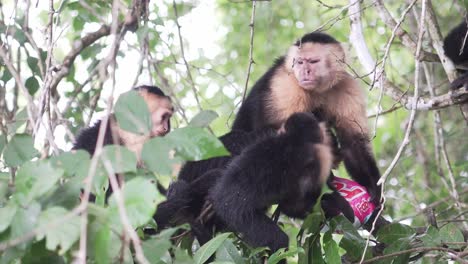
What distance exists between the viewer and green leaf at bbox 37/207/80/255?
5.64 feet

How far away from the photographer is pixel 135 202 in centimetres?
176

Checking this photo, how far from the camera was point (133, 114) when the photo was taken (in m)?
1.93

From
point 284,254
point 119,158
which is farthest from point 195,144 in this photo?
point 284,254

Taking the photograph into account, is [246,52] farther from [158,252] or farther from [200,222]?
[158,252]

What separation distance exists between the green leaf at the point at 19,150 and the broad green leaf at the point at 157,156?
49 cm

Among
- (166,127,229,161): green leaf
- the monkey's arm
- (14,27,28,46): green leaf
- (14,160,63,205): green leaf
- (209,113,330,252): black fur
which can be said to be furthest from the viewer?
the monkey's arm

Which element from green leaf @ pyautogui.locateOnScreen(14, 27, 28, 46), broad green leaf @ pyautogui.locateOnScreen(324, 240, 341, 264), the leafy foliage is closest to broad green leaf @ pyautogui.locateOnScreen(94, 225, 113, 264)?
the leafy foliage

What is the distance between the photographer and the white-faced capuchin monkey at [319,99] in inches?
160

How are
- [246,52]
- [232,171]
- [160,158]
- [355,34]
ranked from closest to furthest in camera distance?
[160,158] < [232,171] < [355,34] < [246,52]

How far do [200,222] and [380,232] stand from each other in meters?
0.83

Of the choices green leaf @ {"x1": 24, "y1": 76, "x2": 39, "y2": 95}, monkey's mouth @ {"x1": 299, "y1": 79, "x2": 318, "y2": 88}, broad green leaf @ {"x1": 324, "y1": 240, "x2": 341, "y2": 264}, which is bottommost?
broad green leaf @ {"x1": 324, "y1": 240, "x2": 341, "y2": 264}


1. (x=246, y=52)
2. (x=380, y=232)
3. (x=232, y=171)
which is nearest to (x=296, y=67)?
(x=232, y=171)

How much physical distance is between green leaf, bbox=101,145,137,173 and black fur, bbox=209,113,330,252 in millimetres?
1384

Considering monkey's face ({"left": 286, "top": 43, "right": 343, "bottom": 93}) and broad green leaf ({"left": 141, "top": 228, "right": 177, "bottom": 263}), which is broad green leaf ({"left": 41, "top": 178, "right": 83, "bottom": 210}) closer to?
broad green leaf ({"left": 141, "top": 228, "right": 177, "bottom": 263})
